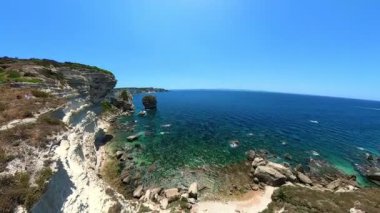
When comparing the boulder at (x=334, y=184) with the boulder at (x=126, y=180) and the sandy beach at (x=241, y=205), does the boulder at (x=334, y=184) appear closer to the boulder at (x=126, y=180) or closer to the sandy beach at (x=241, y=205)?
the sandy beach at (x=241, y=205)

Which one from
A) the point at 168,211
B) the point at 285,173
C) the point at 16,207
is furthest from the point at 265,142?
the point at 16,207

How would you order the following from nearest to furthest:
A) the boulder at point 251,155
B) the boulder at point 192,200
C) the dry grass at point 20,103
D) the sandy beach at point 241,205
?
the dry grass at point 20,103, the sandy beach at point 241,205, the boulder at point 192,200, the boulder at point 251,155

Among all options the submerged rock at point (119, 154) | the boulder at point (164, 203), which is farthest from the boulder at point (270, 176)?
the submerged rock at point (119, 154)

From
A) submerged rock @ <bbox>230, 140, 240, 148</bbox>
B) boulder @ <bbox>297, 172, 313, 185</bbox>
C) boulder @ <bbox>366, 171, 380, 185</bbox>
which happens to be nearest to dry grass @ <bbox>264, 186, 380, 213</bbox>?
boulder @ <bbox>297, 172, 313, 185</bbox>

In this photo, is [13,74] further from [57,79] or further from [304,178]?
[304,178]

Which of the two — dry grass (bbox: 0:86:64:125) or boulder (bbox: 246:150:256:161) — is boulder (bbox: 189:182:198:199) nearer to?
boulder (bbox: 246:150:256:161)

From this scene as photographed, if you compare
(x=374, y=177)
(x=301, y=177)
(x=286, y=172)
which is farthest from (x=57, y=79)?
(x=374, y=177)
